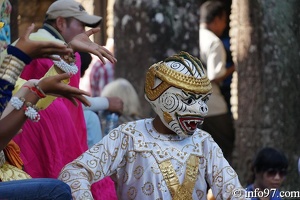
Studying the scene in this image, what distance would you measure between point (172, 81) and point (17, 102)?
1.24 metres

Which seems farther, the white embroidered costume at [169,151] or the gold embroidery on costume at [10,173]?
the white embroidered costume at [169,151]

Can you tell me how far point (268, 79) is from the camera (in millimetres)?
13398

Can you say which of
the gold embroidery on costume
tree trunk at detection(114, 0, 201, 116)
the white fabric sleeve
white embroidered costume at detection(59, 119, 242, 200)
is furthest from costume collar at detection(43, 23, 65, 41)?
the gold embroidery on costume

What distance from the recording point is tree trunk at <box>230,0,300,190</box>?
13.3m

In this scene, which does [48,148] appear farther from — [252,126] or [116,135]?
[252,126]

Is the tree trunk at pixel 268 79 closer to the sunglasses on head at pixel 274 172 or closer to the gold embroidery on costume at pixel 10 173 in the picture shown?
the sunglasses on head at pixel 274 172

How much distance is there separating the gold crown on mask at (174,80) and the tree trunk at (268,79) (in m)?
4.99

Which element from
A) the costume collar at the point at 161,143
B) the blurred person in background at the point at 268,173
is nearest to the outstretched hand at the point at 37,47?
the costume collar at the point at 161,143

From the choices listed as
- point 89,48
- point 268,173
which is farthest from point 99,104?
point 89,48

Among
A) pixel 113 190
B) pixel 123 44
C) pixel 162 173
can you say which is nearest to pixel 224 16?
pixel 123 44

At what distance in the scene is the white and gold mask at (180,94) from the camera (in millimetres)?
8227

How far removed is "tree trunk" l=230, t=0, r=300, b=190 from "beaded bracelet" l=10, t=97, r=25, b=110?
6.18 m

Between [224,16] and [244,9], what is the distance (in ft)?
2.86

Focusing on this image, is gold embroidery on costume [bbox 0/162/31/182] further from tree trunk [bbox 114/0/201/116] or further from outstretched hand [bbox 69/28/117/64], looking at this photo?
tree trunk [bbox 114/0/201/116]
